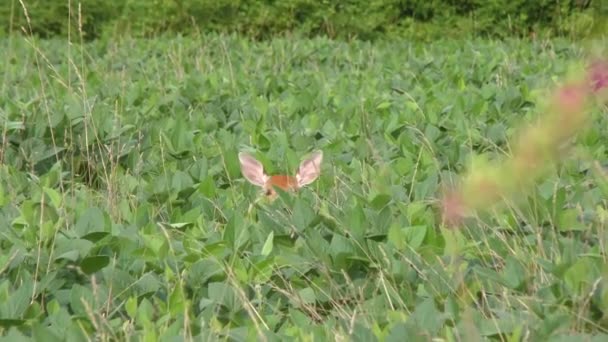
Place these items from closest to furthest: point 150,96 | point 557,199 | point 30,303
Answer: point 30,303 → point 557,199 → point 150,96

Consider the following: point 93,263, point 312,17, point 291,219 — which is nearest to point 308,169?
point 291,219

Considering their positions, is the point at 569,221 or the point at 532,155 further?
the point at 569,221

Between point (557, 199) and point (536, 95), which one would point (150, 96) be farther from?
point (557, 199)

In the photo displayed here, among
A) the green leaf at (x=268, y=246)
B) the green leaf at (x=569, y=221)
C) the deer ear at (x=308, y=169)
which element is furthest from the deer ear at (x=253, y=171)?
the green leaf at (x=569, y=221)

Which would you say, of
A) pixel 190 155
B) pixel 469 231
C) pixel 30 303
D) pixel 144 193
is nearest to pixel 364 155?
pixel 190 155

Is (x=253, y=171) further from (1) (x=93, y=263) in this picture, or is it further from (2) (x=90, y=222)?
(1) (x=93, y=263)

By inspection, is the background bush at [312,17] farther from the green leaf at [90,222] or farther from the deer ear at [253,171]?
the green leaf at [90,222]
